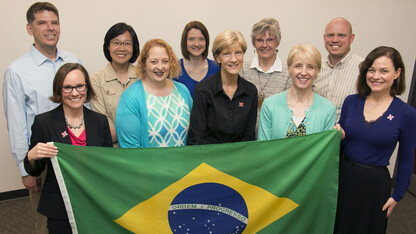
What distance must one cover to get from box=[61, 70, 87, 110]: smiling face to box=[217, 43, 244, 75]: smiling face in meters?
1.01

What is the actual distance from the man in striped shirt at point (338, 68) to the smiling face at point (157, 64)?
1441 millimetres

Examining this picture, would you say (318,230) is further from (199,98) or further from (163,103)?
(163,103)

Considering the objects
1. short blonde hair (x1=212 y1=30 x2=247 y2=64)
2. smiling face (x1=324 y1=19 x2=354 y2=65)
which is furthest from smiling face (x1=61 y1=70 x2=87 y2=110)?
smiling face (x1=324 y1=19 x2=354 y2=65)

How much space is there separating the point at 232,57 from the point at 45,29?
1520mm

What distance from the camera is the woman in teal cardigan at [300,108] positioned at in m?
2.34

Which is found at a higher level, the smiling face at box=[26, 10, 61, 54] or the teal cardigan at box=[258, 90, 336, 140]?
the smiling face at box=[26, 10, 61, 54]

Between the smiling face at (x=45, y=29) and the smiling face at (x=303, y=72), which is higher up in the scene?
the smiling face at (x=45, y=29)

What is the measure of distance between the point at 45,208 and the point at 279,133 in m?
1.59

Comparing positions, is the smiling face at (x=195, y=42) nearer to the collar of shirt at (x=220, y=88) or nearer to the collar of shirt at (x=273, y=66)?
the collar of shirt at (x=273, y=66)

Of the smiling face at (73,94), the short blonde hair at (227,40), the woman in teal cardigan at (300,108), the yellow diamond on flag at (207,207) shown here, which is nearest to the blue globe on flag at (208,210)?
the yellow diamond on flag at (207,207)

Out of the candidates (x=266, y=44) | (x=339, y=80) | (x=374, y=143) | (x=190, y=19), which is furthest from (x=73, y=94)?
(x=190, y=19)

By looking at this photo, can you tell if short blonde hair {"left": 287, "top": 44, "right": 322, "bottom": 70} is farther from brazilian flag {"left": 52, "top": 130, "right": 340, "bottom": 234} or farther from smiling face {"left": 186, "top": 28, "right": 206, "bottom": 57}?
smiling face {"left": 186, "top": 28, "right": 206, "bottom": 57}

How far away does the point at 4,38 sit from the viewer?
11.8 ft

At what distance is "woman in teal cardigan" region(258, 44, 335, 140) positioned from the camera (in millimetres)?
2338
